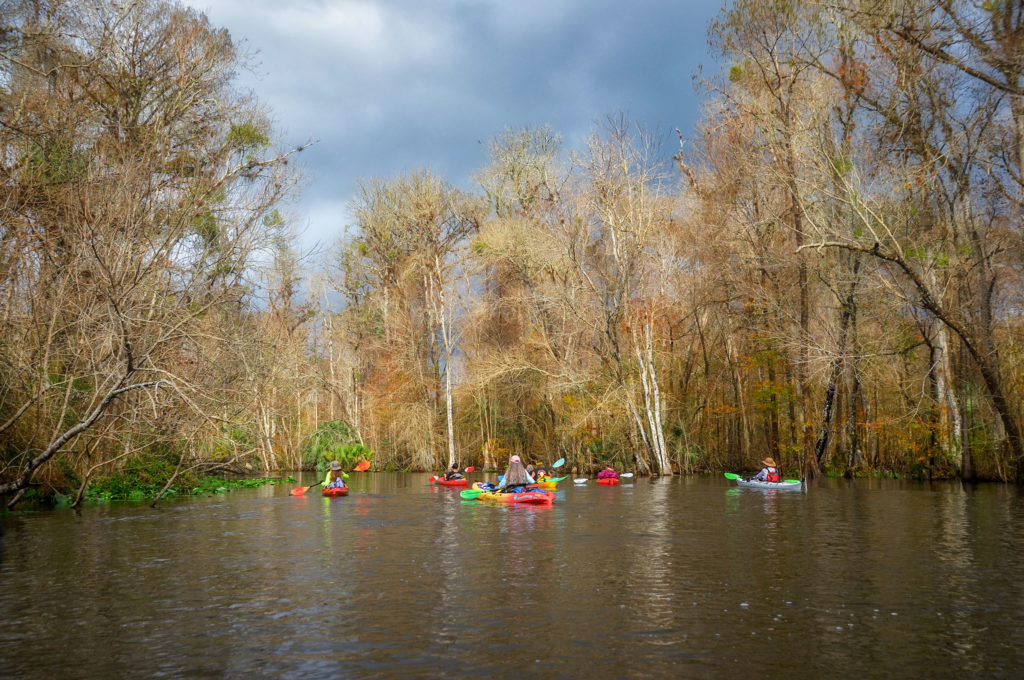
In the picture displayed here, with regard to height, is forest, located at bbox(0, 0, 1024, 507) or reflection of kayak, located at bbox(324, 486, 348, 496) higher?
forest, located at bbox(0, 0, 1024, 507)

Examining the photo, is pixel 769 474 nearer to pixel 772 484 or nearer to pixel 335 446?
pixel 772 484

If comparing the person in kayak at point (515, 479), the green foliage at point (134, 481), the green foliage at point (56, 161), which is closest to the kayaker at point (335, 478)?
the green foliage at point (134, 481)

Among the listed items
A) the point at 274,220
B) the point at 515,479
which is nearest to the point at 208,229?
the point at 274,220

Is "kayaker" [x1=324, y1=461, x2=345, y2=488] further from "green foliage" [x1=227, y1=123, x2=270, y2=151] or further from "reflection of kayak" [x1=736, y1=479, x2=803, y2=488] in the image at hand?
"reflection of kayak" [x1=736, y1=479, x2=803, y2=488]

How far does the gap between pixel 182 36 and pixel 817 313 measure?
904 inches

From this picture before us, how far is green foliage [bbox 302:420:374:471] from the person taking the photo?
131ft

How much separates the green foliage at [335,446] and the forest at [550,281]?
0.16 meters

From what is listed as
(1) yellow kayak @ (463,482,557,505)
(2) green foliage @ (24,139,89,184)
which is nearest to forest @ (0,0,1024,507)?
(2) green foliage @ (24,139,89,184)

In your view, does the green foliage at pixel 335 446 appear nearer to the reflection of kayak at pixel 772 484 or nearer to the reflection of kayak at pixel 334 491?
the reflection of kayak at pixel 334 491

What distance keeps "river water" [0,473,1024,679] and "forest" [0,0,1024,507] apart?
2.47m

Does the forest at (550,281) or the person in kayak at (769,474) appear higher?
the forest at (550,281)

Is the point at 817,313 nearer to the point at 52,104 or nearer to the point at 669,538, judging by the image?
the point at 669,538

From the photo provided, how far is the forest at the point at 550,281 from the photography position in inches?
695

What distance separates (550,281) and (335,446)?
1315 centimetres
